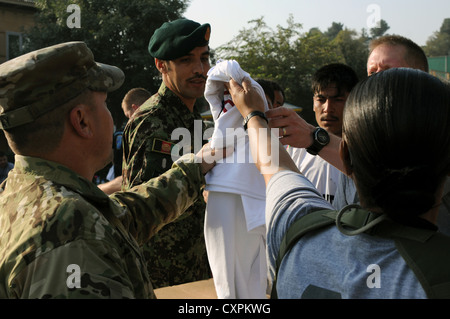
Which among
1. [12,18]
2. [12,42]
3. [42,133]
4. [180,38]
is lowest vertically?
[42,133]

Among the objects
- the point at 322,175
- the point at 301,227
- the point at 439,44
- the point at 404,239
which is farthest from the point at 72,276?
the point at 439,44

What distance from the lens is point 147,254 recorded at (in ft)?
9.70

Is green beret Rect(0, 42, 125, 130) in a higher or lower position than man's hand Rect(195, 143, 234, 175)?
higher

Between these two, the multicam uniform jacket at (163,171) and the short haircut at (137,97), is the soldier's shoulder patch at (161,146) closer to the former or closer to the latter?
the multicam uniform jacket at (163,171)

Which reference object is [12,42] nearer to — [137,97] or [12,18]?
[12,18]

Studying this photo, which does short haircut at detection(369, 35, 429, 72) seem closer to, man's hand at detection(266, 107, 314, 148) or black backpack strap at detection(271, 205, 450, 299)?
man's hand at detection(266, 107, 314, 148)

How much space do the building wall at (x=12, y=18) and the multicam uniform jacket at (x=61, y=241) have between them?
A: 25.0 meters

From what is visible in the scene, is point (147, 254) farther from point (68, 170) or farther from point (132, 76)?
point (132, 76)

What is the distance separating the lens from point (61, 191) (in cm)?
143

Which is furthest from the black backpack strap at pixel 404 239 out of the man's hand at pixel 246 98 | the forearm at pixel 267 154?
the man's hand at pixel 246 98

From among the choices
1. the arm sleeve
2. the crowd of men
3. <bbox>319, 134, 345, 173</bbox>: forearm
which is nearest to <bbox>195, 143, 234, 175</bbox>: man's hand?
the crowd of men

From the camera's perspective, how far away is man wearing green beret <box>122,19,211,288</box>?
2.90 metres

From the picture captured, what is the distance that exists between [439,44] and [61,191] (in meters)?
125

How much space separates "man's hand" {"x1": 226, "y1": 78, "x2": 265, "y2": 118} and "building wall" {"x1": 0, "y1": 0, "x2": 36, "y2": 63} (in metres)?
24.6
